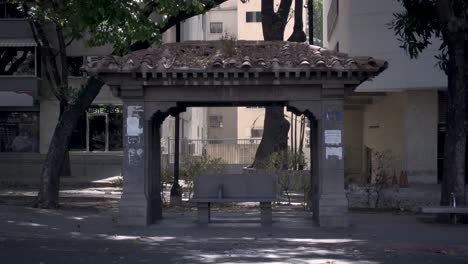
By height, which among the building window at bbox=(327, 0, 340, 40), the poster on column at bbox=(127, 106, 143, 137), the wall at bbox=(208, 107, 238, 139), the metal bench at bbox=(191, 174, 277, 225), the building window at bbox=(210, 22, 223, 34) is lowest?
the metal bench at bbox=(191, 174, 277, 225)

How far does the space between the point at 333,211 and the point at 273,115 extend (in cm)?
1178

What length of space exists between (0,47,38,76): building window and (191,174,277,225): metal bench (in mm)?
19715

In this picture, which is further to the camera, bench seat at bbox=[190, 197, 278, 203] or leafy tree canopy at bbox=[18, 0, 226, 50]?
leafy tree canopy at bbox=[18, 0, 226, 50]

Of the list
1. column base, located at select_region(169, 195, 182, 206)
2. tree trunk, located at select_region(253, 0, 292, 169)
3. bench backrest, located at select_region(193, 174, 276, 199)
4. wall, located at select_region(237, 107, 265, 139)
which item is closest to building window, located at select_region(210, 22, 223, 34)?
wall, located at select_region(237, 107, 265, 139)

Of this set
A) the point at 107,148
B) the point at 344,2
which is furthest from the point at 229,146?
the point at 344,2

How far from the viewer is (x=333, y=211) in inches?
591

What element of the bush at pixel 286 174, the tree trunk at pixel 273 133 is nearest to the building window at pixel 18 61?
the tree trunk at pixel 273 133

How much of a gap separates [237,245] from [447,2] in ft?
23.0

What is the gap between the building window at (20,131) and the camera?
1387 inches

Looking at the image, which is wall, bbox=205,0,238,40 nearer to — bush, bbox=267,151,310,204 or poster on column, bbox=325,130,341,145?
bush, bbox=267,151,310,204

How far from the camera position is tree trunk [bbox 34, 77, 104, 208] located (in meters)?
18.6

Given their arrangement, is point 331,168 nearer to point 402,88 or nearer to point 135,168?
point 135,168

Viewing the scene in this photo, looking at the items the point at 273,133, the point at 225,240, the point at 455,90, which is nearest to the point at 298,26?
the point at 273,133

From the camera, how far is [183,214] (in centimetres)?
1809
